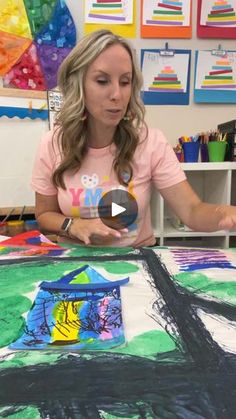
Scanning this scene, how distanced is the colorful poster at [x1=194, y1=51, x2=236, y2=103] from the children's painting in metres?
1.21

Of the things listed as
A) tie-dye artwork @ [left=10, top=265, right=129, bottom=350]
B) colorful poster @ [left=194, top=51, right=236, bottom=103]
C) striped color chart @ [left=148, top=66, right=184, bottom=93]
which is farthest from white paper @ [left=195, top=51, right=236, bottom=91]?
tie-dye artwork @ [left=10, top=265, right=129, bottom=350]

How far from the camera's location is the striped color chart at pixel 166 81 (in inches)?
67.7

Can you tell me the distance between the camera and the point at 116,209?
41.6 inches

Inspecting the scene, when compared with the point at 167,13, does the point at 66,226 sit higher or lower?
lower

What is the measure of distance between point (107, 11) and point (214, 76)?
0.56 m

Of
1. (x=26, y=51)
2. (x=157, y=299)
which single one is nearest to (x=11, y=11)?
(x=26, y=51)

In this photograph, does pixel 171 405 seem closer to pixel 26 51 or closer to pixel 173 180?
pixel 173 180

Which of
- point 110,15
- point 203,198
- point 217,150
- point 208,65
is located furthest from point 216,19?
point 203,198

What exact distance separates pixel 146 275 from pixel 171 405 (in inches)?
13.5

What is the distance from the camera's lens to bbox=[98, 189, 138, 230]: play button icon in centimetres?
105

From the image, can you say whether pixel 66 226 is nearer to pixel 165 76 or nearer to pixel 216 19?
pixel 165 76

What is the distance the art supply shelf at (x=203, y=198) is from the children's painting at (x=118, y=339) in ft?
2.47

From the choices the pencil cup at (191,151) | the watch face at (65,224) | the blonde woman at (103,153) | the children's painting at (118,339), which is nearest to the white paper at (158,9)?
the pencil cup at (191,151)

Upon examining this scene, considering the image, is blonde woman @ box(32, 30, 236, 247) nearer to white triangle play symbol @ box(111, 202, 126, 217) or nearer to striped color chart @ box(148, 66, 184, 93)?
white triangle play symbol @ box(111, 202, 126, 217)
